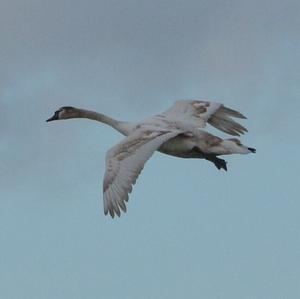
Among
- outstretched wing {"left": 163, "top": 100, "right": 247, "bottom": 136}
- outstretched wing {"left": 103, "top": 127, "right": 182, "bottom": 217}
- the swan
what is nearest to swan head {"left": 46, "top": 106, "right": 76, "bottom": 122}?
the swan

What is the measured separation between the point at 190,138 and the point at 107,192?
3767mm

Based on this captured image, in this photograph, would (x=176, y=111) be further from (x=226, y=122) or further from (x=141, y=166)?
(x=141, y=166)

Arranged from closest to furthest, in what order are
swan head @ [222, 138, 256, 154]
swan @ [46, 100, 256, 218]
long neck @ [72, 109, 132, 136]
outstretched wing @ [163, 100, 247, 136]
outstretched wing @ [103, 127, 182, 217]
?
1. outstretched wing @ [103, 127, 182, 217]
2. swan @ [46, 100, 256, 218]
3. swan head @ [222, 138, 256, 154]
4. long neck @ [72, 109, 132, 136]
5. outstretched wing @ [163, 100, 247, 136]

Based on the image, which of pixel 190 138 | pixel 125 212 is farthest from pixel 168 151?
pixel 125 212

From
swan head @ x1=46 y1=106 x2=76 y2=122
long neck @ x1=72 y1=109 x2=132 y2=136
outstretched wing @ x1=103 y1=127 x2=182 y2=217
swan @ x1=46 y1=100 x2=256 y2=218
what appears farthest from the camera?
swan head @ x1=46 y1=106 x2=76 y2=122

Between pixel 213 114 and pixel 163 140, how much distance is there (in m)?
5.16

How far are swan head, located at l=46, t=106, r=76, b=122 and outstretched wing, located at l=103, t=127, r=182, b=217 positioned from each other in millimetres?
5663

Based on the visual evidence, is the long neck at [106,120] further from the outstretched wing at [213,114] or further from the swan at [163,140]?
the outstretched wing at [213,114]

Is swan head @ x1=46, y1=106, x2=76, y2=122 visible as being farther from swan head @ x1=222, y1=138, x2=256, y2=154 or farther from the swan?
swan head @ x1=222, y1=138, x2=256, y2=154

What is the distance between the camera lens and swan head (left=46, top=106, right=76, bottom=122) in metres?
52.4

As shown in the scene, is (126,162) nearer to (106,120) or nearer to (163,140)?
(163,140)

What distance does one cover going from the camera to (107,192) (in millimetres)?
44906

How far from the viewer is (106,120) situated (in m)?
49.8

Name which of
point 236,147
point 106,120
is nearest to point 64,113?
point 106,120
